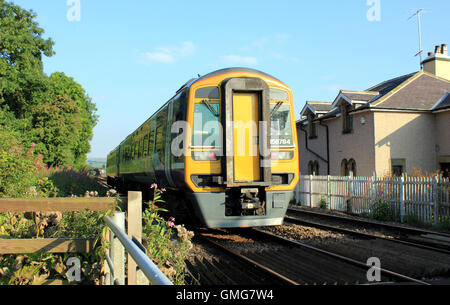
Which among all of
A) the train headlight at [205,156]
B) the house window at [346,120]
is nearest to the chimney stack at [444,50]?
the house window at [346,120]

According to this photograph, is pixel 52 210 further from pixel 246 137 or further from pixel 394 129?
pixel 394 129

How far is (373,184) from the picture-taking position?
1294 centimetres

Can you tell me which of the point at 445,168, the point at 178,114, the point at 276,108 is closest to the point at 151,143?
the point at 178,114

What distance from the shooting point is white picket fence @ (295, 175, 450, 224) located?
35.2 ft

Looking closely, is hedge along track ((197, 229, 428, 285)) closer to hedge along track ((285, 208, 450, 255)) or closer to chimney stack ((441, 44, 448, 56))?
hedge along track ((285, 208, 450, 255))

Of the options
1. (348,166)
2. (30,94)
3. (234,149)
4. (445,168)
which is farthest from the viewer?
(30,94)

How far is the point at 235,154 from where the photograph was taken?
7375 mm

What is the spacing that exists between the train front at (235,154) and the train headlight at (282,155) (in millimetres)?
21

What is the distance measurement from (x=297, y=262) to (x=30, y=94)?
97.1 feet
